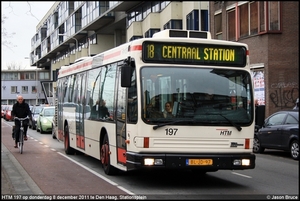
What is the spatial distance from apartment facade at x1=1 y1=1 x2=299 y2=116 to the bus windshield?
8.42 metres

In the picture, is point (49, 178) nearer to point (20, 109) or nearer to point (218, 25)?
point (20, 109)

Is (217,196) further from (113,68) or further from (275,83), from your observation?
(275,83)

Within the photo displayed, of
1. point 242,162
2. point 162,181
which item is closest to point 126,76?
point 162,181

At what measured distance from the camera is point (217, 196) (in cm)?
889

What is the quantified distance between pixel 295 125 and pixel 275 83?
396 inches

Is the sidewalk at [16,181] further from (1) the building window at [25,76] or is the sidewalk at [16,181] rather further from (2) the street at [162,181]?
(1) the building window at [25,76]

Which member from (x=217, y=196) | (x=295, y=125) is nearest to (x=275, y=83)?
Result: (x=295, y=125)

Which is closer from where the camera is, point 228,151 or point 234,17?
point 228,151

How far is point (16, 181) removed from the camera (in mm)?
10578

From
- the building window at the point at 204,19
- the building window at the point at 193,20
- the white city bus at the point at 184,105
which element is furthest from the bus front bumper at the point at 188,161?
the building window at the point at 204,19

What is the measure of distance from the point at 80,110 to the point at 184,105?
5575 mm

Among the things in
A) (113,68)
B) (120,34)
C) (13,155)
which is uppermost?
(120,34)

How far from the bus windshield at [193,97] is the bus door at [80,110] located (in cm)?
495

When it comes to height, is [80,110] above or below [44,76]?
below
